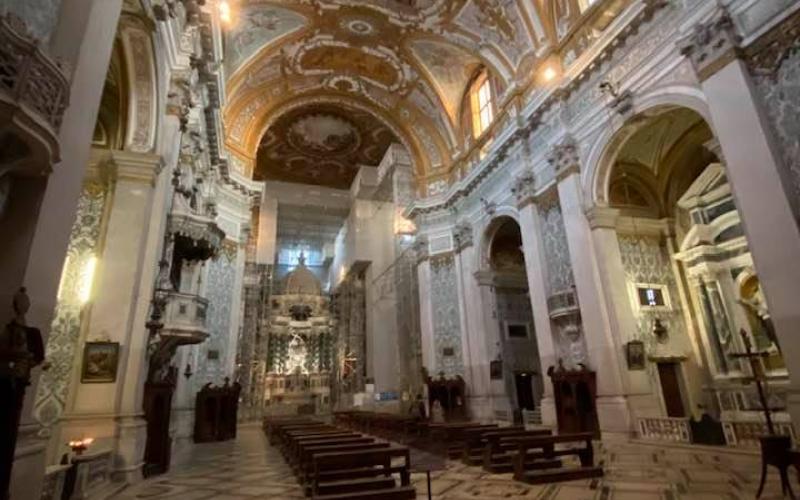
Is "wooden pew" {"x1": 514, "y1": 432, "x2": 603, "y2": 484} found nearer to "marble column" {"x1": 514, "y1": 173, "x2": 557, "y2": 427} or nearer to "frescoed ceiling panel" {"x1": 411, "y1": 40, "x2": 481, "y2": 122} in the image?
"marble column" {"x1": 514, "y1": 173, "x2": 557, "y2": 427}

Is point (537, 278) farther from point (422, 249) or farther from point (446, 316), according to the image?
point (422, 249)

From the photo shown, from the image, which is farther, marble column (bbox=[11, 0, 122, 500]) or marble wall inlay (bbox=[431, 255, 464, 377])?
marble wall inlay (bbox=[431, 255, 464, 377])

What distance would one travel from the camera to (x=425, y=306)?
44.0 ft

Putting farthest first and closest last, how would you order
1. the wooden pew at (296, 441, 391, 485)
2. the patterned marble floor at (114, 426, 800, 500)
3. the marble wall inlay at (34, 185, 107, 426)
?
the marble wall inlay at (34, 185, 107, 426), the wooden pew at (296, 441, 391, 485), the patterned marble floor at (114, 426, 800, 500)

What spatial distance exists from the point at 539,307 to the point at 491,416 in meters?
3.49

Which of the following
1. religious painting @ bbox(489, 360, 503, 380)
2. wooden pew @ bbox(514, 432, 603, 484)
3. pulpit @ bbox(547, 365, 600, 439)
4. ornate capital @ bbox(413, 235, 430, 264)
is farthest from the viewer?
ornate capital @ bbox(413, 235, 430, 264)

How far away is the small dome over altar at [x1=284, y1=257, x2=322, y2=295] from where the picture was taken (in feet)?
75.2

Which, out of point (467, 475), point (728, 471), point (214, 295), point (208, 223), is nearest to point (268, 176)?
point (214, 295)

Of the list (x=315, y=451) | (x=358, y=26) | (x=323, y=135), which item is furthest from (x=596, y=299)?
(x=323, y=135)

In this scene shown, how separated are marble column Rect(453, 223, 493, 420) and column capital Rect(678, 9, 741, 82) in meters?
7.56

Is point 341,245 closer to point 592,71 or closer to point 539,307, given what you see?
point 539,307

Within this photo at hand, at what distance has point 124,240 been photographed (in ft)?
17.5

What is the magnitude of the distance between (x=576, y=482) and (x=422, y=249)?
32.8ft

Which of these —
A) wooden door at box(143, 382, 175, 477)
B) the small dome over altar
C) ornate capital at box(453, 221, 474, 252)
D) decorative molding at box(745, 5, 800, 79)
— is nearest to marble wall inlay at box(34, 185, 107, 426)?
wooden door at box(143, 382, 175, 477)
